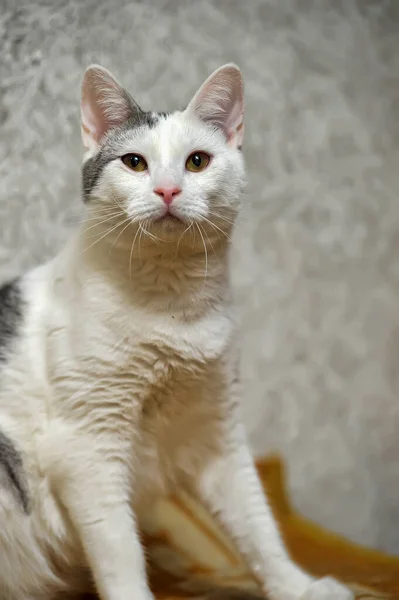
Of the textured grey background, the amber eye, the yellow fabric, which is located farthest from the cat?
the textured grey background

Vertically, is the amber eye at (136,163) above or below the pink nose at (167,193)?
above

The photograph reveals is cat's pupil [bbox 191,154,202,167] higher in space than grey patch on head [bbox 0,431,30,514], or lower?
higher

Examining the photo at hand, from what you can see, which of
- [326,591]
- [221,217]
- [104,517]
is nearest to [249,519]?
[326,591]

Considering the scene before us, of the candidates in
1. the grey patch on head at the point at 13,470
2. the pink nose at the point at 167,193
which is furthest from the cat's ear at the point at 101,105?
the grey patch on head at the point at 13,470

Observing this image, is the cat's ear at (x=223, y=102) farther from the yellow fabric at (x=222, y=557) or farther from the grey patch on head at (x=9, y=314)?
the yellow fabric at (x=222, y=557)

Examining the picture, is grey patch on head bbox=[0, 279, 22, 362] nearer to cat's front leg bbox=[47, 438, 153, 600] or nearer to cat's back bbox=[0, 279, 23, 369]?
cat's back bbox=[0, 279, 23, 369]

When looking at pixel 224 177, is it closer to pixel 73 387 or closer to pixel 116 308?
pixel 116 308

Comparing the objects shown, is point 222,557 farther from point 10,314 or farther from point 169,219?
point 169,219

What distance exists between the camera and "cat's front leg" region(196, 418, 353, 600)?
125 cm

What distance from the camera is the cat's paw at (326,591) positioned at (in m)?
1.17

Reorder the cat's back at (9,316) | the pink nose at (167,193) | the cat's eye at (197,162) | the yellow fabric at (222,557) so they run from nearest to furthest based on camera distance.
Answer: the pink nose at (167,193)
the cat's eye at (197,162)
the cat's back at (9,316)
the yellow fabric at (222,557)

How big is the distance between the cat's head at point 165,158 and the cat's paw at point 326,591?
2.19 ft

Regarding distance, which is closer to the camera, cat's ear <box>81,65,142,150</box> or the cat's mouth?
the cat's mouth

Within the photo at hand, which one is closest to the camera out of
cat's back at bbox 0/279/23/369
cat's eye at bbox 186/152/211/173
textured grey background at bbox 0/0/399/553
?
cat's eye at bbox 186/152/211/173
